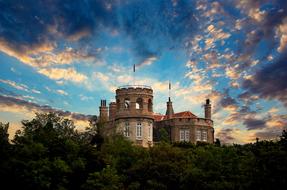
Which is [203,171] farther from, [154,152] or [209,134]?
[209,134]

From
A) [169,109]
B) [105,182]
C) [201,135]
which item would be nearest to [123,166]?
[105,182]

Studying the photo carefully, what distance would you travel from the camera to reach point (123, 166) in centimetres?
→ 5256

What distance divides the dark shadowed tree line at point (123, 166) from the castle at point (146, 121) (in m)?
11.2

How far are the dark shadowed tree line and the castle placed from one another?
11.2m

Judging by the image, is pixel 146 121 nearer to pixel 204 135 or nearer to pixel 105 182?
pixel 204 135

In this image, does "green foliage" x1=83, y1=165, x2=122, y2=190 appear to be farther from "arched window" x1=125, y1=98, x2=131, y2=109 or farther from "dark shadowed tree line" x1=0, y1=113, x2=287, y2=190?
"arched window" x1=125, y1=98, x2=131, y2=109

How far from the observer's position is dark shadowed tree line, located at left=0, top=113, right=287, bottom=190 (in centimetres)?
4255

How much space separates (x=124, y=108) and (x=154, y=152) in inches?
708

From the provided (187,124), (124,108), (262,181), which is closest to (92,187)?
(262,181)

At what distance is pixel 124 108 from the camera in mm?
67375

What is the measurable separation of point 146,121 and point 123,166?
15.7 metres

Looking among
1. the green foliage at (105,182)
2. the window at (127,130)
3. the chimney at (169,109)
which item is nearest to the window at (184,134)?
the chimney at (169,109)

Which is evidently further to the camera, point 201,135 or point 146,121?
point 201,135

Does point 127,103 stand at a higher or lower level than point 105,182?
higher
